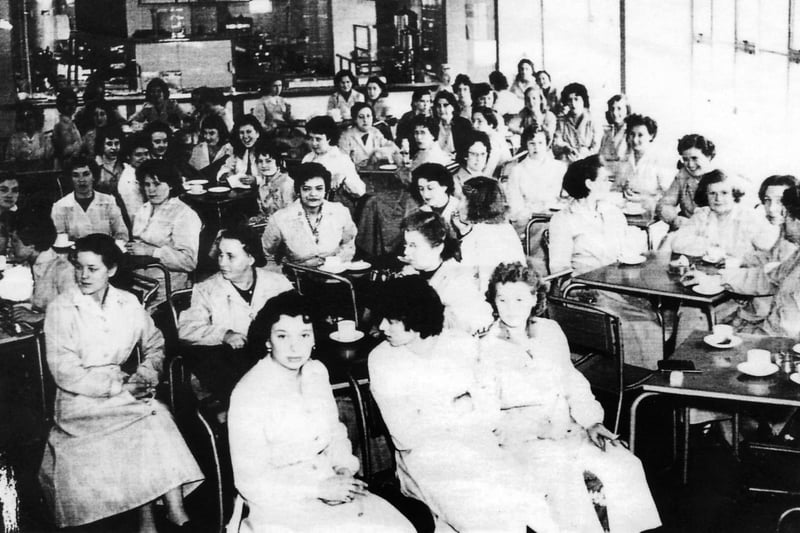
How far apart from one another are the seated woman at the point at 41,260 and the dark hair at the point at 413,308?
47.1 inches

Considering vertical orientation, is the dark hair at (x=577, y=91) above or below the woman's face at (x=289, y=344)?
above

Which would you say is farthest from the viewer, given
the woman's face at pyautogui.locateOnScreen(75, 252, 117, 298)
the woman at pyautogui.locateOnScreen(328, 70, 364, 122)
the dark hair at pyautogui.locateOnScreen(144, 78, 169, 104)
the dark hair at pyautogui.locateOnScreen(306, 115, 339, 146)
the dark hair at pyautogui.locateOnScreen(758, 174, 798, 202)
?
the woman at pyautogui.locateOnScreen(328, 70, 364, 122)

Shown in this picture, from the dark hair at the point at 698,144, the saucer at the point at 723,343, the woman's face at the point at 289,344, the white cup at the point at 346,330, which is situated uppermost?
the dark hair at the point at 698,144

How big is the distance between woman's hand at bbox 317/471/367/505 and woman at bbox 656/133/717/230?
97.8 inches

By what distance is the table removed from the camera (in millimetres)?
2348

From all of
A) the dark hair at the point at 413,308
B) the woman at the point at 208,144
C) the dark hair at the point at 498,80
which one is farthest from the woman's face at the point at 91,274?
the dark hair at the point at 498,80

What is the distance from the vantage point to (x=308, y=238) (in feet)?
13.4

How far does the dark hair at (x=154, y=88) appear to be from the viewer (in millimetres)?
5844

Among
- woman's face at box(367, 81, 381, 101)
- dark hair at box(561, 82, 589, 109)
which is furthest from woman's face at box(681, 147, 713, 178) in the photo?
woman's face at box(367, 81, 381, 101)

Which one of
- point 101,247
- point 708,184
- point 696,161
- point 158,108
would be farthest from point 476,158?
point 158,108

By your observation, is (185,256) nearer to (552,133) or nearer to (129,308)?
(129,308)

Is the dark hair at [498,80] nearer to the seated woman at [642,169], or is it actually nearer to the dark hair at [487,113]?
the dark hair at [487,113]

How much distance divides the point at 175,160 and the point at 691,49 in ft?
10.2

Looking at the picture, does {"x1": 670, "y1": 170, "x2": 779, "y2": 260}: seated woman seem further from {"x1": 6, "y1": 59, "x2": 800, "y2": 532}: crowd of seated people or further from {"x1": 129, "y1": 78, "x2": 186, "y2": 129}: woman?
{"x1": 129, "y1": 78, "x2": 186, "y2": 129}: woman
